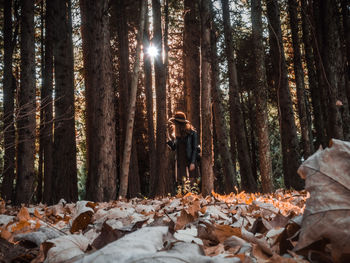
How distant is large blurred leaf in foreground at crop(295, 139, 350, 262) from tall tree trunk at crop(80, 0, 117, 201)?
17.7 ft

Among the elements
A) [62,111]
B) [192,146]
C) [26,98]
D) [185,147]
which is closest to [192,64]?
[185,147]

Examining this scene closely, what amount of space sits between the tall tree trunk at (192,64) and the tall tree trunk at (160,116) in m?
0.96

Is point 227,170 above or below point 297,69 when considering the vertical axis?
below

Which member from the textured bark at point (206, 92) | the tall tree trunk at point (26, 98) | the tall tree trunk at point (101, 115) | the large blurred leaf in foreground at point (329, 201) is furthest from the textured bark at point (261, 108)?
the large blurred leaf in foreground at point (329, 201)

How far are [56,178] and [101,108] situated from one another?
9.36 ft

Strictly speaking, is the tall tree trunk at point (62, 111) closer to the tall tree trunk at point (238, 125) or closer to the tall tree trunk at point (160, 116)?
the tall tree trunk at point (160, 116)

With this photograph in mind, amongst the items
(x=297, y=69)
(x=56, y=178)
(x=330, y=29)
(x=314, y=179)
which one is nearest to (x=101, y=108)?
(x=56, y=178)

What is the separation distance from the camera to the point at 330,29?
266 inches

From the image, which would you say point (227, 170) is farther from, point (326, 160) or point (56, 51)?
point (326, 160)

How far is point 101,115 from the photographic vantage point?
6.17 m

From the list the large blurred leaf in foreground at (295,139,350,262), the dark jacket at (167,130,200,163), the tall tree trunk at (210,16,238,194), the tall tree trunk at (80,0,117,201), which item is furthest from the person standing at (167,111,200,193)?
the large blurred leaf in foreground at (295,139,350,262)

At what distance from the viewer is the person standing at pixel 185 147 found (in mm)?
8109

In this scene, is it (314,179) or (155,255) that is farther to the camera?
(314,179)

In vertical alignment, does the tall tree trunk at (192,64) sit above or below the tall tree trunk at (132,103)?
above
